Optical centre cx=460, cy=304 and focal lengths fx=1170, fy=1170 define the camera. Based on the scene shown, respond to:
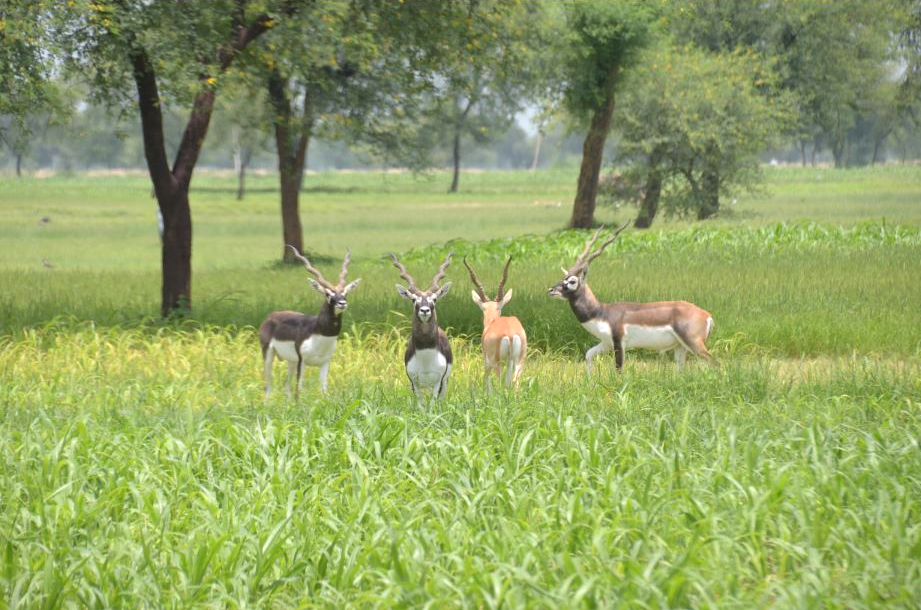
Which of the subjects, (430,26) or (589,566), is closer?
(589,566)

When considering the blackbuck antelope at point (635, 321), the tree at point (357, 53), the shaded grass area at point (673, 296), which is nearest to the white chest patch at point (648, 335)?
the blackbuck antelope at point (635, 321)

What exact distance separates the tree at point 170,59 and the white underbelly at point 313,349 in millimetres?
4721

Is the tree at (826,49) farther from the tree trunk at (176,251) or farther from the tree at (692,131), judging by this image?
the tree trunk at (176,251)

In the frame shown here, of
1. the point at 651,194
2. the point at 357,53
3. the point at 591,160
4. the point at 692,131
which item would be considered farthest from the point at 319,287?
the point at 651,194

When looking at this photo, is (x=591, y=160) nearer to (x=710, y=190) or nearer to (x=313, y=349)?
(x=710, y=190)

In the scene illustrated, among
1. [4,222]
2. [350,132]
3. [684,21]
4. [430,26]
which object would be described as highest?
[684,21]

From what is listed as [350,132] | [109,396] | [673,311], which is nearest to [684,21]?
[350,132]

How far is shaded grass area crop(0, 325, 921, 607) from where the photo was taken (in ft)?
19.5

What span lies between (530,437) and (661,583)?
9.00 feet

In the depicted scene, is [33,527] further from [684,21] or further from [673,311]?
[684,21]

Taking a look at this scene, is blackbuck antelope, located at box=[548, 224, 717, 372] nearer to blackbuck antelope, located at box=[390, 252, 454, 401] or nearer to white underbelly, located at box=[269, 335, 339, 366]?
blackbuck antelope, located at box=[390, 252, 454, 401]

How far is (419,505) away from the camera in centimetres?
688

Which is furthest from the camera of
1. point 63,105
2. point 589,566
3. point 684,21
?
point 684,21

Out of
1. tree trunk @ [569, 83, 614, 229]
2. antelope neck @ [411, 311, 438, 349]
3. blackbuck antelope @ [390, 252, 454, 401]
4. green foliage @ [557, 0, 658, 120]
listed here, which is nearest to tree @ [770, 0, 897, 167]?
tree trunk @ [569, 83, 614, 229]
